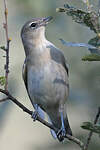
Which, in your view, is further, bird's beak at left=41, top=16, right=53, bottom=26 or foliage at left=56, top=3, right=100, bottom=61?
bird's beak at left=41, top=16, right=53, bottom=26

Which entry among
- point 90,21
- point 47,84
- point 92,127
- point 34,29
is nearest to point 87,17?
point 90,21

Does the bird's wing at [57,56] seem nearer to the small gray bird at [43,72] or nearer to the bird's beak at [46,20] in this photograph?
the small gray bird at [43,72]

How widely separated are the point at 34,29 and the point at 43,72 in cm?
54

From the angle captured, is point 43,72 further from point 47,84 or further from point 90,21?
point 90,21

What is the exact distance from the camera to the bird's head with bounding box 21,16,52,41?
430 cm

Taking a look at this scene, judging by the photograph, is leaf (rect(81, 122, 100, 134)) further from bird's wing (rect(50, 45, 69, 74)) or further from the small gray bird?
bird's wing (rect(50, 45, 69, 74))

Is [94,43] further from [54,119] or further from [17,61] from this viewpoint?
[17,61]

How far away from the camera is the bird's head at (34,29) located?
169 inches

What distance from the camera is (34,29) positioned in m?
4.43

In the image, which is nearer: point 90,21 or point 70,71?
point 90,21

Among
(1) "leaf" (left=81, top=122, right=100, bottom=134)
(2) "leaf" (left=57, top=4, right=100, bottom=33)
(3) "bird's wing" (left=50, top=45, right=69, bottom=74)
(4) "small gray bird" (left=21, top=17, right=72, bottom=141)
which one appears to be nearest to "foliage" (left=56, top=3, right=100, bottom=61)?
(2) "leaf" (left=57, top=4, right=100, bottom=33)

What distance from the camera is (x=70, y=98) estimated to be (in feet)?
14.2

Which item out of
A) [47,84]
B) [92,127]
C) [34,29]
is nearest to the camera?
[92,127]

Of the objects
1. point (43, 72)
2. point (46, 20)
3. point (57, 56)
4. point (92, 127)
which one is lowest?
point (43, 72)
